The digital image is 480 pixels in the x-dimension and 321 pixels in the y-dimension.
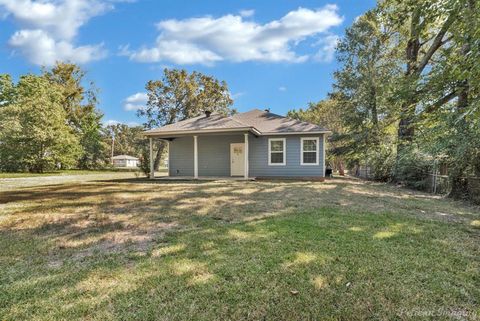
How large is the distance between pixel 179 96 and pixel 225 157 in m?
15.0

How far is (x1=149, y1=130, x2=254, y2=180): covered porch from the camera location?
15375 millimetres

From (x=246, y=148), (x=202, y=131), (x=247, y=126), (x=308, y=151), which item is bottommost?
(x=308, y=151)

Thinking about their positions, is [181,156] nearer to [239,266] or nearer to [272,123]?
[272,123]

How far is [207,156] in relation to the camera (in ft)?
52.3

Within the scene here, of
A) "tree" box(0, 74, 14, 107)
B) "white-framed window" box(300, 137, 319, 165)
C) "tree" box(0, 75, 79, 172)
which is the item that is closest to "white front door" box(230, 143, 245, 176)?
"white-framed window" box(300, 137, 319, 165)

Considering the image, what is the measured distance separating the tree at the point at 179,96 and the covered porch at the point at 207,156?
12.4 m

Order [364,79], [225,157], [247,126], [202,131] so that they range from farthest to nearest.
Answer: [364,79], [225,157], [202,131], [247,126]

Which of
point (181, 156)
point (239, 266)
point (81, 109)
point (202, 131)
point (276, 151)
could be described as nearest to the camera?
point (239, 266)

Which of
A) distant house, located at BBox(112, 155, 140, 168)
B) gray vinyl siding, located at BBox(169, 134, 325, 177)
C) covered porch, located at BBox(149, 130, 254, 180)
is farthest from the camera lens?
distant house, located at BBox(112, 155, 140, 168)

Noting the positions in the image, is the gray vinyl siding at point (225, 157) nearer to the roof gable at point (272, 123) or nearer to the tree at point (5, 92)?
the roof gable at point (272, 123)

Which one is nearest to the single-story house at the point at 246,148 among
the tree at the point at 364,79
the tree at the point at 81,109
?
the tree at the point at 364,79

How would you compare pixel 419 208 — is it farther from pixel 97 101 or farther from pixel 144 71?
pixel 97 101

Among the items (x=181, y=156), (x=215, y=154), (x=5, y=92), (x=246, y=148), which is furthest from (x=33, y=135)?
(x=246, y=148)

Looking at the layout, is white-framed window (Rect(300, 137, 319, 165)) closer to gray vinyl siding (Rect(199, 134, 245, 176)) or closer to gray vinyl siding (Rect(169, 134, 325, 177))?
gray vinyl siding (Rect(169, 134, 325, 177))
